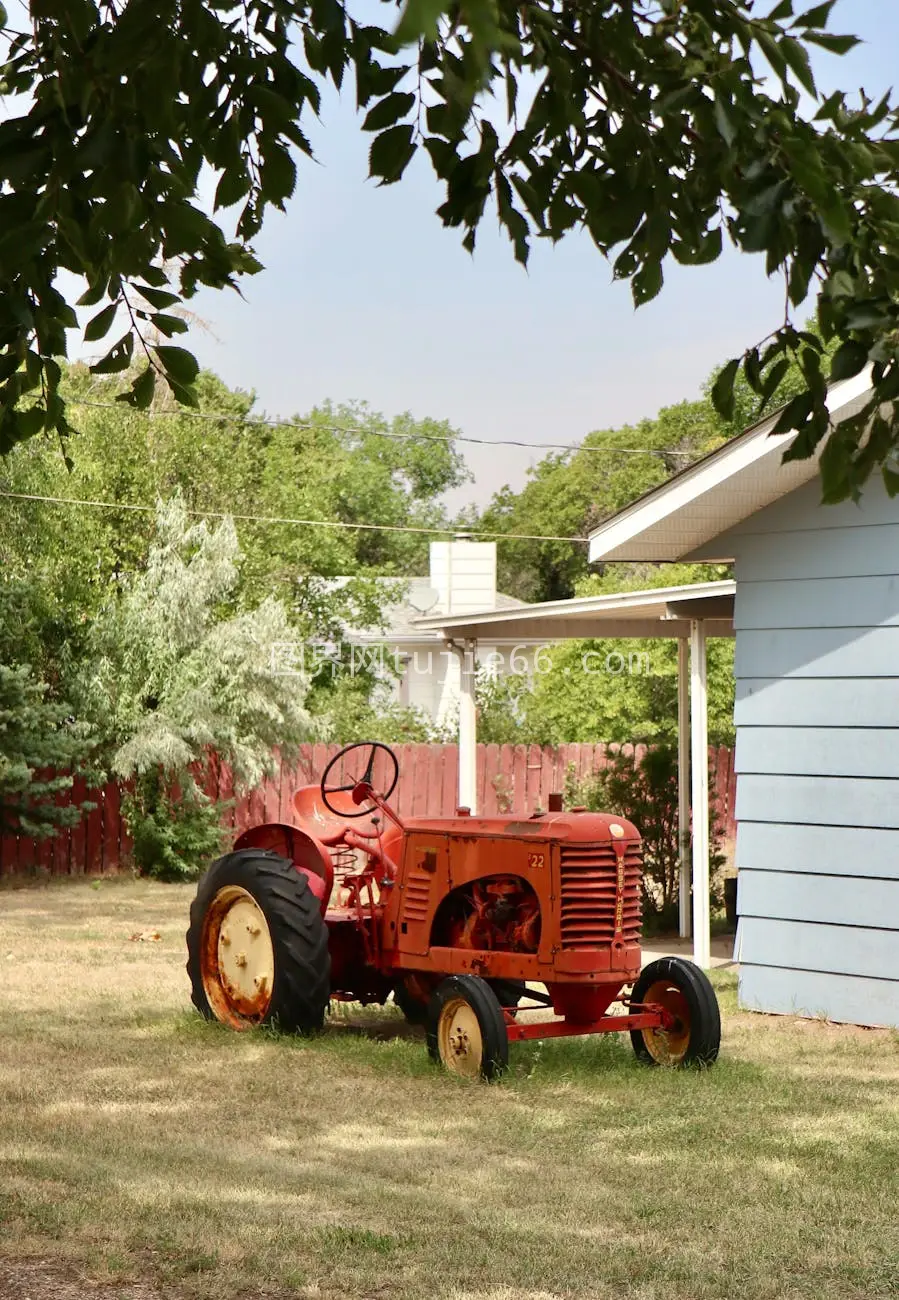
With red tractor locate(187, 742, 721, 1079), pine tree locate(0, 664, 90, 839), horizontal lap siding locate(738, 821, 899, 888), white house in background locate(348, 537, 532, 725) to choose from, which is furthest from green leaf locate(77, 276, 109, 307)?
white house in background locate(348, 537, 532, 725)

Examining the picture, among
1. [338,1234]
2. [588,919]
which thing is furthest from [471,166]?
[588,919]

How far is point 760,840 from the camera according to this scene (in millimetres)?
9750

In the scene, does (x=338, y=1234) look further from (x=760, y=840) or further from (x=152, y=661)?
(x=152, y=661)

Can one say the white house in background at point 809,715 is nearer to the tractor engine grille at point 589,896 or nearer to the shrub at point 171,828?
the tractor engine grille at point 589,896

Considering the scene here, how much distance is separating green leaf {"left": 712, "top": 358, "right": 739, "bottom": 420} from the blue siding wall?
5.74 metres

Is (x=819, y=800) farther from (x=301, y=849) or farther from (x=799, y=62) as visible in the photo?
(x=799, y=62)

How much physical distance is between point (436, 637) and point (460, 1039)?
28.2 meters

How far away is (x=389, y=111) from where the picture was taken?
11.0 feet

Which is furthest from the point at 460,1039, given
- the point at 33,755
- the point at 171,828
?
the point at 171,828

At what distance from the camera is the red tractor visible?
759 centimetres

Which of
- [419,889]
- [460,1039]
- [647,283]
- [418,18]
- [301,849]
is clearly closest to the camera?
[418,18]

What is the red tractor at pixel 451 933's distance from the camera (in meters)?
7.59

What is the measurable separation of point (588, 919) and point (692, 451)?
44076 millimetres

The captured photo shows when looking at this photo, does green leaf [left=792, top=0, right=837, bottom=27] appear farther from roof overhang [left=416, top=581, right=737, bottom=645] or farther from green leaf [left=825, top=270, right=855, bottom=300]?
roof overhang [left=416, top=581, right=737, bottom=645]
